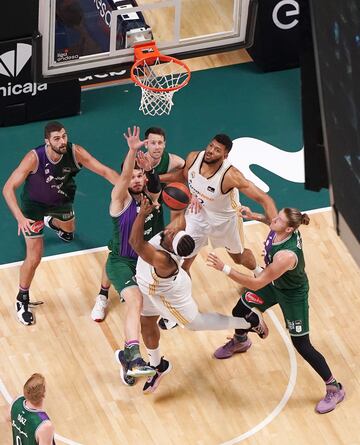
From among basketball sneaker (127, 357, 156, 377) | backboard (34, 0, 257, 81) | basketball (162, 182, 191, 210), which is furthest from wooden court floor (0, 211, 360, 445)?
backboard (34, 0, 257, 81)

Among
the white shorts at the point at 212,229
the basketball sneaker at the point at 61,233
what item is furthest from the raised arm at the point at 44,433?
the basketball sneaker at the point at 61,233

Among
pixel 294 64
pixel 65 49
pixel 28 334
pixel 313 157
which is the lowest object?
pixel 28 334

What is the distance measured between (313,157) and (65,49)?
227 inches

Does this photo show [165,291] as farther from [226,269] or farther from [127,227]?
[127,227]

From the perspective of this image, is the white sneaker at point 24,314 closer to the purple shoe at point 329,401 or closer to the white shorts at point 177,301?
the white shorts at point 177,301

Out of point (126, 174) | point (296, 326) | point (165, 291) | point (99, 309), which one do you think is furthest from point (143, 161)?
point (296, 326)

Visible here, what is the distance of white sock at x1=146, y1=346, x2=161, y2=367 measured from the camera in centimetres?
867

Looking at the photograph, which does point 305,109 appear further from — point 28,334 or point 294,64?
point 294,64

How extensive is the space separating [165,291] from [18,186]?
1.82 m

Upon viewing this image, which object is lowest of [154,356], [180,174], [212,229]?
[154,356]

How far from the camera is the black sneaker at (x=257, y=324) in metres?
8.71

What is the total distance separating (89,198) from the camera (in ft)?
35.5

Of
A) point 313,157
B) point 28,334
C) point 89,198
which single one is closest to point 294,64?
point 89,198

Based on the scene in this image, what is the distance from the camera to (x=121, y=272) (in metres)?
8.80
